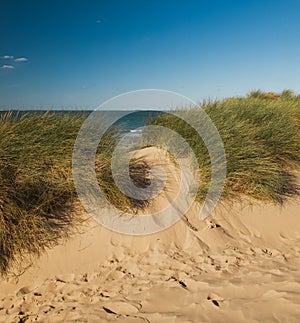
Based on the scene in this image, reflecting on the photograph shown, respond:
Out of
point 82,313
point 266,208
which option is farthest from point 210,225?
point 82,313

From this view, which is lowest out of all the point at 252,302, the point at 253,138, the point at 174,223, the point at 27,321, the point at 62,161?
the point at 27,321

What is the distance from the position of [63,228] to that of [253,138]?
3248 mm

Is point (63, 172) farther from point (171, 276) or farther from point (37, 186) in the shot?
point (171, 276)

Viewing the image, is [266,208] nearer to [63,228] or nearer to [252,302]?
[252,302]

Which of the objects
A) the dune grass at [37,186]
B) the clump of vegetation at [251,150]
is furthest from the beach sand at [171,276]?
the clump of vegetation at [251,150]

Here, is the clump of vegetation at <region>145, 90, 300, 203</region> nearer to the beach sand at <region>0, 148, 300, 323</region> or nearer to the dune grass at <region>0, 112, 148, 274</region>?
the beach sand at <region>0, 148, 300, 323</region>

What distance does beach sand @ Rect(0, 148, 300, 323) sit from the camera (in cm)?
235

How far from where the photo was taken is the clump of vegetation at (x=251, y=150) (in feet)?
13.6

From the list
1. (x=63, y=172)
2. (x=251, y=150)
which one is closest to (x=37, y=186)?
(x=63, y=172)

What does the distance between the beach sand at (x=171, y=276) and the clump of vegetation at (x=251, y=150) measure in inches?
15.1

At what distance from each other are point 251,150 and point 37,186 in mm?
2994

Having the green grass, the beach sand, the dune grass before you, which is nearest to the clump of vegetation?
the green grass

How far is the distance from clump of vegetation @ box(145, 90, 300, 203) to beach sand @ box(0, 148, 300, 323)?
1.26 feet

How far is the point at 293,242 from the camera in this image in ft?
12.2
